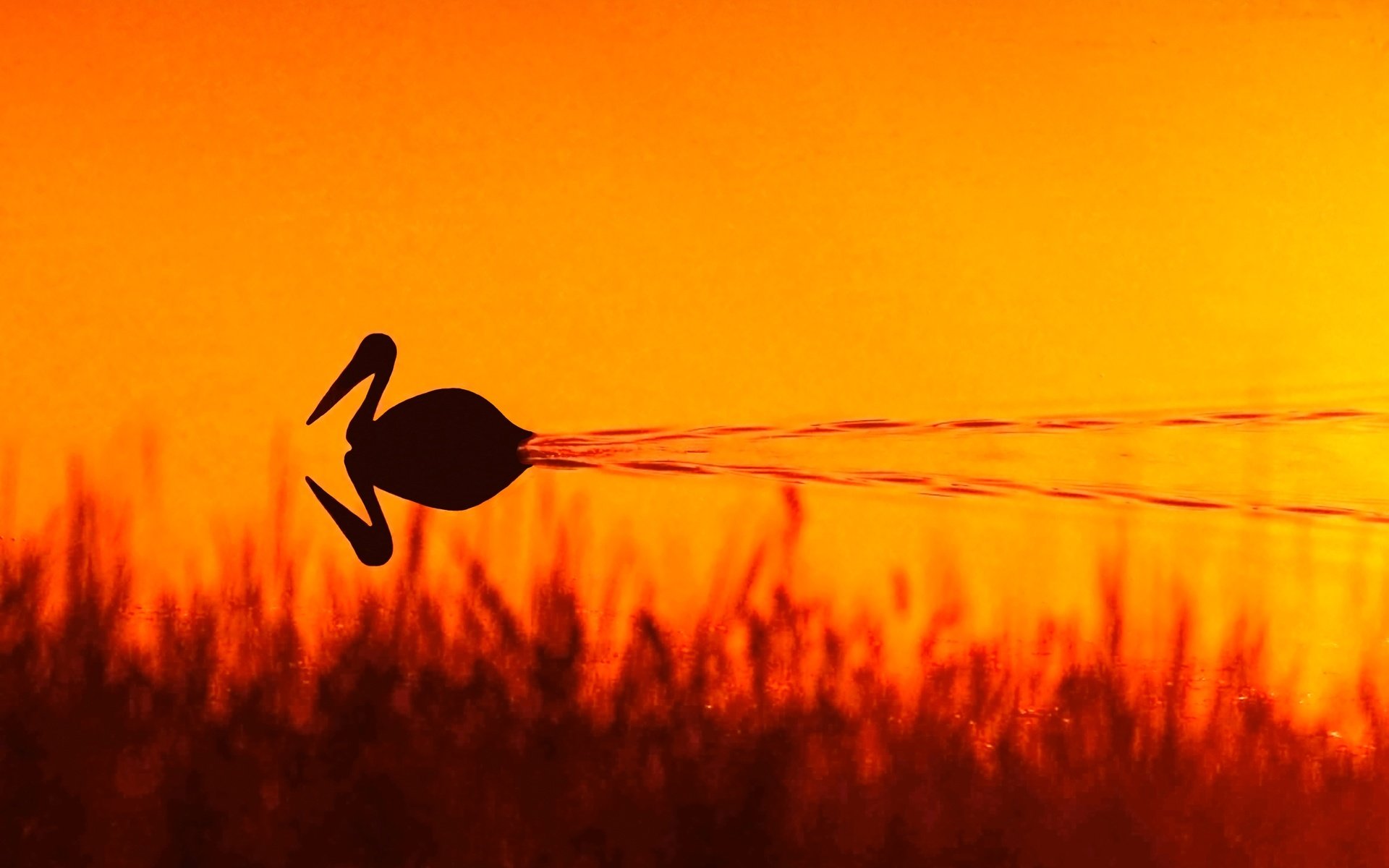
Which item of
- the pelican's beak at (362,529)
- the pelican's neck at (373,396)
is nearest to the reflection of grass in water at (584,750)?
the pelican's beak at (362,529)

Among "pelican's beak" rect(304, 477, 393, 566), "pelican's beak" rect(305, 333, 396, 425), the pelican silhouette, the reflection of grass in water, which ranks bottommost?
the reflection of grass in water

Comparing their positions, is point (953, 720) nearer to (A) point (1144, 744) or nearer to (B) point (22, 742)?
(A) point (1144, 744)

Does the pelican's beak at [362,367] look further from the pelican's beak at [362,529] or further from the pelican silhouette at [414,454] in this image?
the pelican's beak at [362,529]

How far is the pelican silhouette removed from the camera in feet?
10.1

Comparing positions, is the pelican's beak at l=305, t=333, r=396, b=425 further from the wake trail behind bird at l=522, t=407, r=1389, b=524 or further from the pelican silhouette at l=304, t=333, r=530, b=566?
the wake trail behind bird at l=522, t=407, r=1389, b=524

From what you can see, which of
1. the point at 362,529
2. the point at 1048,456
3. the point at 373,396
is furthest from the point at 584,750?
the point at 1048,456

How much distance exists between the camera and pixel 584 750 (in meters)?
A: 3.05

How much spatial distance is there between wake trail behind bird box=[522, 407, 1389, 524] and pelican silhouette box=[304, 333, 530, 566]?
54 millimetres

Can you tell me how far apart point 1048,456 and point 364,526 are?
0.94 meters

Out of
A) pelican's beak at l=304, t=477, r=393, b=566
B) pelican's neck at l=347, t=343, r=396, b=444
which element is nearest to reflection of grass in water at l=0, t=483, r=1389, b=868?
pelican's beak at l=304, t=477, r=393, b=566

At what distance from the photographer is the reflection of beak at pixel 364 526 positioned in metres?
3.09

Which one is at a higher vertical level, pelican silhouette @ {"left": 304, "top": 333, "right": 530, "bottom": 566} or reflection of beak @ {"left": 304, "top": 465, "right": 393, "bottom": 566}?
pelican silhouette @ {"left": 304, "top": 333, "right": 530, "bottom": 566}

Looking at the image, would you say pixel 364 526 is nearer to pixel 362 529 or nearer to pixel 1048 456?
pixel 362 529

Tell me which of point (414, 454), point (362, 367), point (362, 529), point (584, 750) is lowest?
point (584, 750)
